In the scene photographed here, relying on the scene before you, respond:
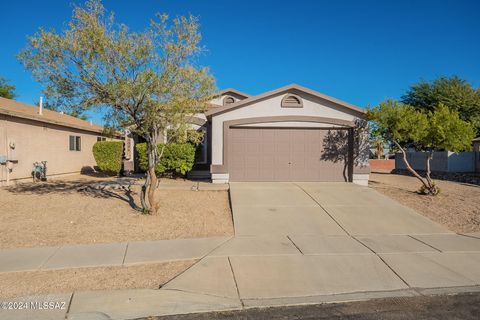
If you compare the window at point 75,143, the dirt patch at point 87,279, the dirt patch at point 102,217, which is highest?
the window at point 75,143

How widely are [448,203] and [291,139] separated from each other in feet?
19.8

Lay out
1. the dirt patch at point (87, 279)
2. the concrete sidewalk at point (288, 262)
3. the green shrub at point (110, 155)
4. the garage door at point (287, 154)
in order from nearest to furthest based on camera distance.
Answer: the concrete sidewalk at point (288, 262) < the dirt patch at point (87, 279) < the garage door at point (287, 154) < the green shrub at point (110, 155)

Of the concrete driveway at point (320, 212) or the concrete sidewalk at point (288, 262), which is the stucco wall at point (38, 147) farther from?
the concrete sidewalk at point (288, 262)

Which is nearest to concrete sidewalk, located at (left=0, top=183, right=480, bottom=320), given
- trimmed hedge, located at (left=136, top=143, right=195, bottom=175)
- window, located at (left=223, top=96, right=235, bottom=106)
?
trimmed hedge, located at (left=136, top=143, right=195, bottom=175)

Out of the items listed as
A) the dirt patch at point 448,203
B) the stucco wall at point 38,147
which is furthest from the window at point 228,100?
the dirt patch at point 448,203

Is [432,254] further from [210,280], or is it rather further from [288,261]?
[210,280]

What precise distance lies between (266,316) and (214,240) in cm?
337

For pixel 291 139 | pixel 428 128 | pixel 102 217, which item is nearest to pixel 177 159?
pixel 291 139

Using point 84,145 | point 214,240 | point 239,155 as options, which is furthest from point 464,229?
point 84,145

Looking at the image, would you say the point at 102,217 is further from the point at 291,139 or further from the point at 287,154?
the point at 291,139

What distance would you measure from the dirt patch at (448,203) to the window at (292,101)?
457cm

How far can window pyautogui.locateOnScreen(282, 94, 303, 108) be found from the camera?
1466cm

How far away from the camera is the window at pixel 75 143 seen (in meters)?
19.9

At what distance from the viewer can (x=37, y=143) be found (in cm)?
1645
